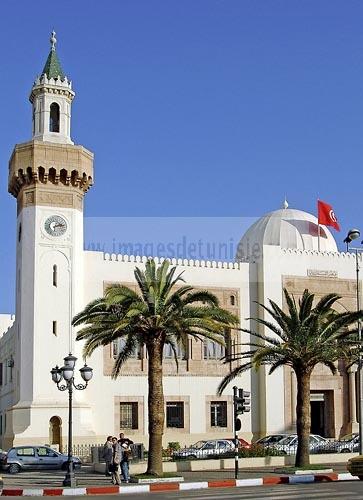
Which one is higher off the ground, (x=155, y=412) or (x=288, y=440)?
(x=155, y=412)

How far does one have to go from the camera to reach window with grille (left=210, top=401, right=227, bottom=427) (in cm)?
4091

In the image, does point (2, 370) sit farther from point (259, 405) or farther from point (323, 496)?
point (323, 496)

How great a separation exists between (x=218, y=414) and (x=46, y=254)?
1157 cm

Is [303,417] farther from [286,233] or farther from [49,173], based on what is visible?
[286,233]

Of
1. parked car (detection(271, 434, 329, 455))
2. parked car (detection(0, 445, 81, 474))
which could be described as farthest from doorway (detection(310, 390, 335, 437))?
parked car (detection(0, 445, 81, 474))

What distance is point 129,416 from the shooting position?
39156mm

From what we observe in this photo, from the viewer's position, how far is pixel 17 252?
129 feet

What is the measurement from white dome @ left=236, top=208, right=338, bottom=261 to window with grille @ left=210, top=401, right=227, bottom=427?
27.4 feet

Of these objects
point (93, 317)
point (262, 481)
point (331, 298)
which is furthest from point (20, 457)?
point (331, 298)

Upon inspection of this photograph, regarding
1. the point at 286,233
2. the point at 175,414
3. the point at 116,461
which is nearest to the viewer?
the point at 116,461

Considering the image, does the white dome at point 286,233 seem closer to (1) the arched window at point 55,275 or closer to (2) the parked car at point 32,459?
(1) the arched window at point 55,275

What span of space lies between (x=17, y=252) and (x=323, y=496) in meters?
24.2

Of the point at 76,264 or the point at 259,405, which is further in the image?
the point at 259,405

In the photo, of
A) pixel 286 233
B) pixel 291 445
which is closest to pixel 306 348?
pixel 291 445
